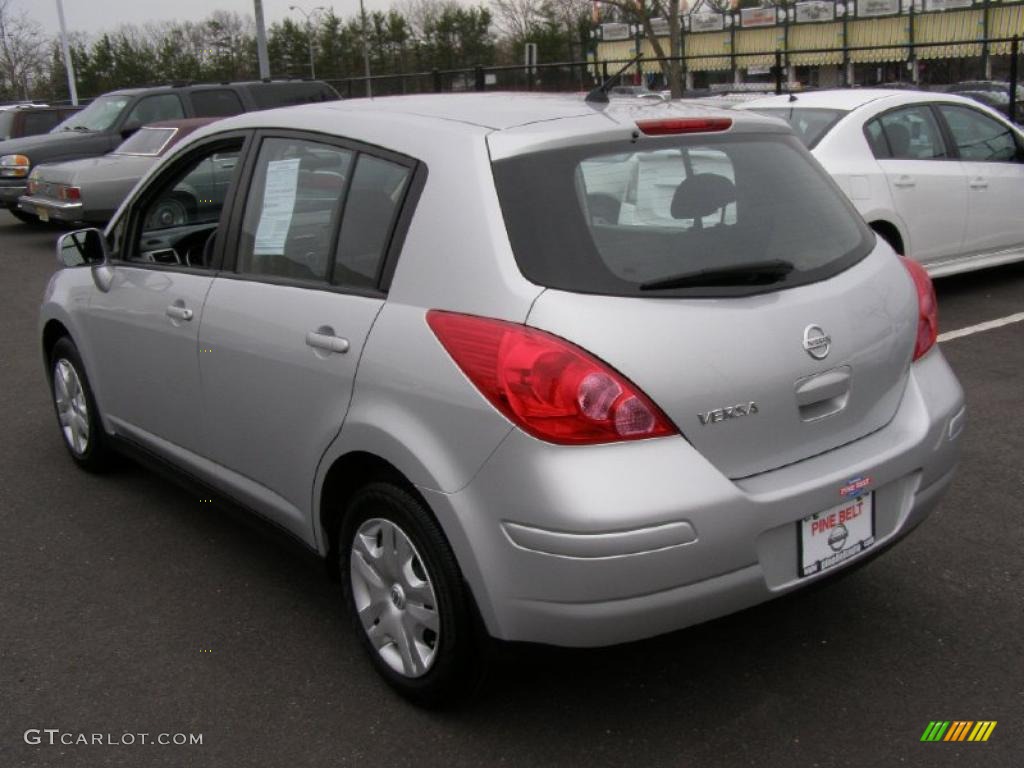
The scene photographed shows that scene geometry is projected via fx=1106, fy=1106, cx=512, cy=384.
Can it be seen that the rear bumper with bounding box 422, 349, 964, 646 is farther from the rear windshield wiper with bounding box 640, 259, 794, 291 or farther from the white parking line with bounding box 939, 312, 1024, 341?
the white parking line with bounding box 939, 312, 1024, 341

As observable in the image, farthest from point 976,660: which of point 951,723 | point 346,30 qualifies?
point 346,30

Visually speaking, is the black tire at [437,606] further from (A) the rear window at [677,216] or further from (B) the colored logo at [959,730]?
(B) the colored logo at [959,730]

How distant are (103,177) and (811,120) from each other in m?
8.76

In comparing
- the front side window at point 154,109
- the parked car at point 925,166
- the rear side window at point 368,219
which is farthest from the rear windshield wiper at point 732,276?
the front side window at point 154,109

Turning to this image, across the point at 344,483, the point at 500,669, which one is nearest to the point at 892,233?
the point at 344,483

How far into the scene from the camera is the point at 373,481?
3.17 meters

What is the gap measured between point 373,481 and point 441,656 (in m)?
0.53

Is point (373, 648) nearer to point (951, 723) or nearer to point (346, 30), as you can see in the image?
point (951, 723)

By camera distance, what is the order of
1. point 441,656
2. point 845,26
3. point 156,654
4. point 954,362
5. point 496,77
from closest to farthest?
point 441,656 → point 156,654 → point 954,362 → point 496,77 → point 845,26

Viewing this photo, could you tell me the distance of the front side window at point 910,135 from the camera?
815 centimetres

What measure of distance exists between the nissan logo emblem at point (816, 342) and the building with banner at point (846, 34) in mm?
42049

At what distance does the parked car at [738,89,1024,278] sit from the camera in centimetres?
793

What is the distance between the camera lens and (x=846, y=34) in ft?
185

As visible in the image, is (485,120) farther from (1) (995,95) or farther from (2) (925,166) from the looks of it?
(1) (995,95)
